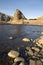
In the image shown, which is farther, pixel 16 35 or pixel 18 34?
pixel 18 34

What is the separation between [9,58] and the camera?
1620 cm

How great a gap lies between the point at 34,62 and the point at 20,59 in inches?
68.1

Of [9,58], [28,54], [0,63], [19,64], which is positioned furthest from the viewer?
[28,54]

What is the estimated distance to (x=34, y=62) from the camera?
47.0 ft

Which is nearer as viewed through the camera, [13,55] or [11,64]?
[11,64]

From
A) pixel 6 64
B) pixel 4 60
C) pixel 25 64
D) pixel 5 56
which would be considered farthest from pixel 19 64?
pixel 5 56

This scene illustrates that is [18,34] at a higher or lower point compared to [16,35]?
lower

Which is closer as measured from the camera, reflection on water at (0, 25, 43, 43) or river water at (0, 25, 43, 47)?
river water at (0, 25, 43, 47)

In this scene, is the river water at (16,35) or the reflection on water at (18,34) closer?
the river water at (16,35)

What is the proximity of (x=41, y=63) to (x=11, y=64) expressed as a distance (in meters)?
3.40

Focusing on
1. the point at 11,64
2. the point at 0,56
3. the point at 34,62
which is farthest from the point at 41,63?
the point at 0,56

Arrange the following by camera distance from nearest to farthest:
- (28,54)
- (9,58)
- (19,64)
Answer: (19,64)
(9,58)
(28,54)

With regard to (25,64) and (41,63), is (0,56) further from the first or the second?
(41,63)

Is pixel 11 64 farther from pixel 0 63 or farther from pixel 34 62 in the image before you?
pixel 34 62
